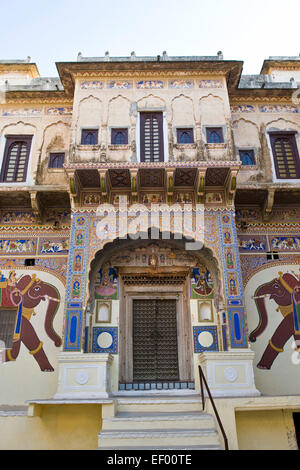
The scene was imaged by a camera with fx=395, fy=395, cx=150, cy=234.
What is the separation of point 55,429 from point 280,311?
5938 mm

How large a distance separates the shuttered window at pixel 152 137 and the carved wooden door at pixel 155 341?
12.5 ft

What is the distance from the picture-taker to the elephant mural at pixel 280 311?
963 cm

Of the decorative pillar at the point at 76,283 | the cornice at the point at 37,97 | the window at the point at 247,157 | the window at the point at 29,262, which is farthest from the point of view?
the cornice at the point at 37,97

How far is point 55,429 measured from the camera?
24.6ft

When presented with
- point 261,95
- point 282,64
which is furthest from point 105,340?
point 282,64

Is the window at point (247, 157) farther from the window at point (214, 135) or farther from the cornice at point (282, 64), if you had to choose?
the cornice at point (282, 64)

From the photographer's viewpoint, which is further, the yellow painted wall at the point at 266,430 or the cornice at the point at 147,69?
the cornice at the point at 147,69

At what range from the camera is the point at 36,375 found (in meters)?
9.36

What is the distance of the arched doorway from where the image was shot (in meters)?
9.83

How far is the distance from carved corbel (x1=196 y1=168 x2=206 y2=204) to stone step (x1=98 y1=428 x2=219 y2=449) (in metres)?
5.54

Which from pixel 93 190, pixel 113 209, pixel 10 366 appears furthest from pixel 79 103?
pixel 10 366

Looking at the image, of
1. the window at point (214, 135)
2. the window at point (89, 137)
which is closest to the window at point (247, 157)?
the window at point (214, 135)

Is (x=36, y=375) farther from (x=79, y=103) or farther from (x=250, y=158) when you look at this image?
(x=250, y=158)

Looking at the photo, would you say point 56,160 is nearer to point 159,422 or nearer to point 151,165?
point 151,165
